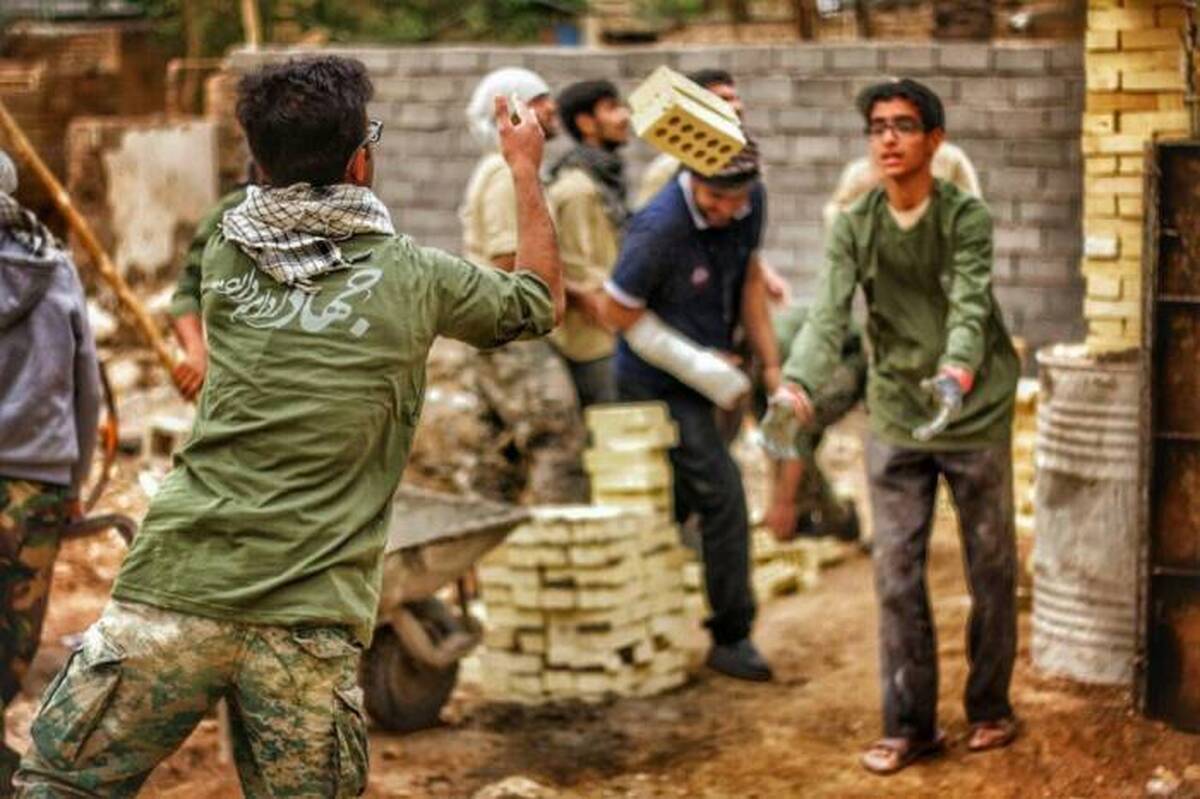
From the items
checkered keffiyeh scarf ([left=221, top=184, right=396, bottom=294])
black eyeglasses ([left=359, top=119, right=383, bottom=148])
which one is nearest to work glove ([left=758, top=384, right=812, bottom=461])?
black eyeglasses ([left=359, top=119, right=383, bottom=148])

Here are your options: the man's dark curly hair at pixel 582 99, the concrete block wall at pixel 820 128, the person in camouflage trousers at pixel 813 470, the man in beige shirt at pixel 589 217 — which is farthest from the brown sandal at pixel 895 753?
the concrete block wall at pixel 820 128

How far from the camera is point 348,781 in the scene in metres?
4.15

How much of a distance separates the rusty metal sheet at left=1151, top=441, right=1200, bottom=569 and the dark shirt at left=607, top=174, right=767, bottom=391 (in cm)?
192

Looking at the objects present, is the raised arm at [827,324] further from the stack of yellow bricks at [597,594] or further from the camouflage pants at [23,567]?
the camouflage pants at [23,567]

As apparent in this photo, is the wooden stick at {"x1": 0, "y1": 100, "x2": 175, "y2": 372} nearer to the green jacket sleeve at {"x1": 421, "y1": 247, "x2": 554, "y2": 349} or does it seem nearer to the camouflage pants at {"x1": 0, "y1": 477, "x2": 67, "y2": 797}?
the camouflage pants at {"x1": 0, "y1": 477, "x2": 67, "y2": 797}

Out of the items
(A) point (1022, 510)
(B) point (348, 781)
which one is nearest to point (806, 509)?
(A) point (1022, 510)

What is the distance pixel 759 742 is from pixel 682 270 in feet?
5.73

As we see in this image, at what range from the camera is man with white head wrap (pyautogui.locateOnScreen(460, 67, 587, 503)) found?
8938 millimetres

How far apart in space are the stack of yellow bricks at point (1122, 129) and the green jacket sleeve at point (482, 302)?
10.8 ft

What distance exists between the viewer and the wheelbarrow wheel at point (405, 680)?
714 cm

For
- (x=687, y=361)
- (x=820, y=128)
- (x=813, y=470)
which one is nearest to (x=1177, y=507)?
(x=687, y=361)

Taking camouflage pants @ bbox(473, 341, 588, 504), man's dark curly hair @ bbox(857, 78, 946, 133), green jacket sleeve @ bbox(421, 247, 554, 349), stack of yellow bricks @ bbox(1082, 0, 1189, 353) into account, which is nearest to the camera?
green jacket sleeve @ bbox(421, 247, 554, 349)

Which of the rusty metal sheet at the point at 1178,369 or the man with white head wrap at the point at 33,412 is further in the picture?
the rusty metal sheet at the point at 1178,369

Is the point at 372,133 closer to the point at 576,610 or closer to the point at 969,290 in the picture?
the point at 969,290
